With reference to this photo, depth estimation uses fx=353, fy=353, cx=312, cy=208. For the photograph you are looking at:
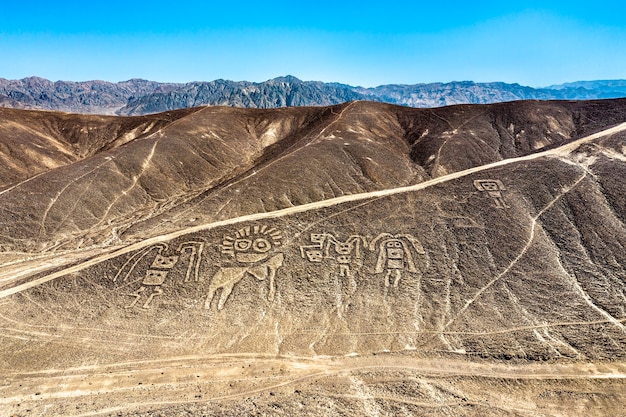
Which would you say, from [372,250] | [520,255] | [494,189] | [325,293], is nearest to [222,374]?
[325,293]

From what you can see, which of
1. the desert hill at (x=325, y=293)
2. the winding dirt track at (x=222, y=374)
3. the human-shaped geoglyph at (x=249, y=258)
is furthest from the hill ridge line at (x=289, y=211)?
the winding dirt track at (x=222, y=374)

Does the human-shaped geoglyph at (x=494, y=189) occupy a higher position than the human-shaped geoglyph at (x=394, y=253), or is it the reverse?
the human-shaped geoglyph at (x=494, y=189)

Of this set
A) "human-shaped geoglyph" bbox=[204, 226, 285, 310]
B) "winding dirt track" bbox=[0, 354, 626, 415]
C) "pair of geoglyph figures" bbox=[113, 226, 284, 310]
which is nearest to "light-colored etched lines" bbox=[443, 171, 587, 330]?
"winding dirt track" bbox=[0, 354, 626, 415]

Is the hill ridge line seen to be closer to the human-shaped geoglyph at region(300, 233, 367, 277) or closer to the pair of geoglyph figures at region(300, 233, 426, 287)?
the human-shaped geoglyph at region(300, 233, 367, 277)

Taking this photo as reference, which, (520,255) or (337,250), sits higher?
(337,250)

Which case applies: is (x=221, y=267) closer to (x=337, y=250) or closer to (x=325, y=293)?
(x=325, y=293)

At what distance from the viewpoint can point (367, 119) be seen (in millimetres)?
91500

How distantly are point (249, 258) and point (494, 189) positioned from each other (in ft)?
111

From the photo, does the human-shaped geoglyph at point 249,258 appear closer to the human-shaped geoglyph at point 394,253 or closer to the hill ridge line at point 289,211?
the hill ridge line at point 289,211

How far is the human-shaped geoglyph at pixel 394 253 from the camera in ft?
122

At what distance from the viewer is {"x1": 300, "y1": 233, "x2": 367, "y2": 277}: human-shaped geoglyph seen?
125ft

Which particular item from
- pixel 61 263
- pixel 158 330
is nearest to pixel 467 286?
pixel 158 330

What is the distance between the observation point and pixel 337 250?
39625mm

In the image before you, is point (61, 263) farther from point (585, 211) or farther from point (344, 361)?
point (585, 211)
